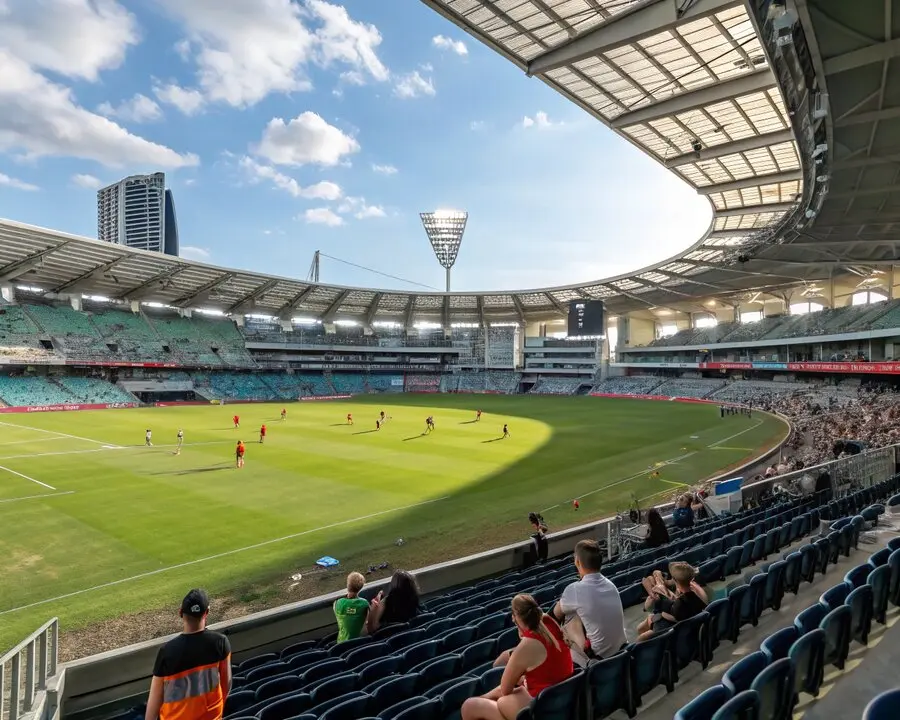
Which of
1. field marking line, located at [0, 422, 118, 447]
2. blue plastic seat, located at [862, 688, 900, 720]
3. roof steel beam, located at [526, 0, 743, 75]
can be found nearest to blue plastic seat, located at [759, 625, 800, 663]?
blue plastic seat, located at [862, 688, 900, 720]

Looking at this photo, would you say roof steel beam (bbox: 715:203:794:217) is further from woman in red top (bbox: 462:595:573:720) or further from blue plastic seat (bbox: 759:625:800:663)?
woman in red top (bbox: 462:595:573:720)

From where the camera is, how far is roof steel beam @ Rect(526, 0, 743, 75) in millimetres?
14961

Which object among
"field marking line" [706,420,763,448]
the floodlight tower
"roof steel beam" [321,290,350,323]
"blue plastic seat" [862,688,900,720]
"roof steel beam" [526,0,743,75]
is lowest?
"field marking line" [706,420,763,448]

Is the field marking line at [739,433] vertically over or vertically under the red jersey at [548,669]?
under

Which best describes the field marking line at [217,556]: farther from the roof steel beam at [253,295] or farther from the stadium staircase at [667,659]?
the roof steel beam at [253,295]

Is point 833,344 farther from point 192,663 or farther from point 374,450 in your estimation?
point 192,663

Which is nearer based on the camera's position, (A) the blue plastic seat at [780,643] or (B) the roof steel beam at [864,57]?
(A) the blue plastic seat at [780,643]

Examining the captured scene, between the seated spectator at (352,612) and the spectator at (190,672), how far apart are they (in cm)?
315

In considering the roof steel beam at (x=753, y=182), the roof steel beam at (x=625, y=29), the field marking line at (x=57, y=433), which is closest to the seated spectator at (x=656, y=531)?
the roof steel beam at (x=625, y=29)

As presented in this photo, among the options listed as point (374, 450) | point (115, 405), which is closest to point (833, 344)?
point (374, 450)

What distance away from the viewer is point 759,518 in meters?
12.3

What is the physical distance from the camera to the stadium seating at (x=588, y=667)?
423 centimetres

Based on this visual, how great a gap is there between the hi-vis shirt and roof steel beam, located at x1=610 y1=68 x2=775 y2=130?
2481 cm

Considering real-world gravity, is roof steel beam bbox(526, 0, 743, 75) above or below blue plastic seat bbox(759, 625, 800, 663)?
above
